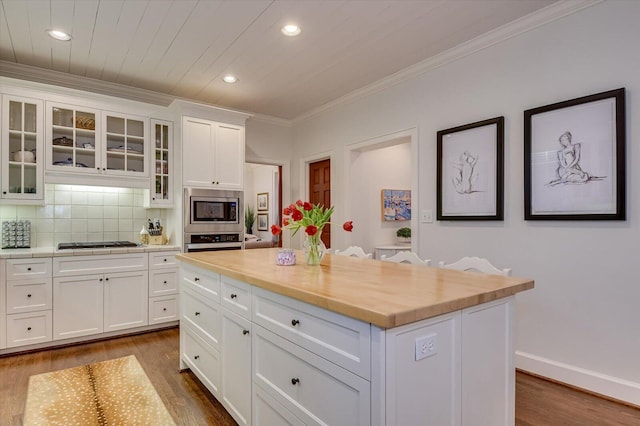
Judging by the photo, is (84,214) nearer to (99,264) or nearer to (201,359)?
(99,264)

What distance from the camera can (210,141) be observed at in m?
4.09

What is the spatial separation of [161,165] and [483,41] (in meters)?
3.49

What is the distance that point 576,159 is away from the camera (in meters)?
2.45

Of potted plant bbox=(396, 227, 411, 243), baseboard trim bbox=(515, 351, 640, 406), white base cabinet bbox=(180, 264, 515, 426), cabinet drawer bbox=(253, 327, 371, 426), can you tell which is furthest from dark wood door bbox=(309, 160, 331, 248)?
cabinet drawer bbox=(253, 327, 371, 426)

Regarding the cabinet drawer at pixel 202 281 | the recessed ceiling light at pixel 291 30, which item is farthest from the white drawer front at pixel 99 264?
the recessed ceiling light at pixel 291 30

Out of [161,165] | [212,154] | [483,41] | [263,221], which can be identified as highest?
[483,41]

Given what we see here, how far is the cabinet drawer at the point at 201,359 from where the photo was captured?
7.14 ft

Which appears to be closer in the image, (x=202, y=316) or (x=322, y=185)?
(x=202, y=316)

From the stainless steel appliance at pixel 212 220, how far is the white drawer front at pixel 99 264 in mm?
481

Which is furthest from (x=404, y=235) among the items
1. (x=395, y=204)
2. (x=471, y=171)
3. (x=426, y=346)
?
(x=426, y=346)

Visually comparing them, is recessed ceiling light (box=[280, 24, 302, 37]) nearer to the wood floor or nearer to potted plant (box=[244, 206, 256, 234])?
the wood floor

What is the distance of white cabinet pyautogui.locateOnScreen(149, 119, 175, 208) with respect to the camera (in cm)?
398

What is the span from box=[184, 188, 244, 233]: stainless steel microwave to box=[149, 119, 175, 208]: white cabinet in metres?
0.32

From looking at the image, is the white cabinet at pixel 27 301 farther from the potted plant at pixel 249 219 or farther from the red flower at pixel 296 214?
the potted plant at pixel 249 219
